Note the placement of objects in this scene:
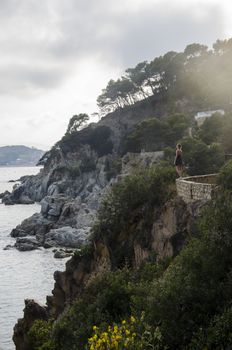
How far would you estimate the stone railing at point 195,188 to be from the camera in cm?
2532

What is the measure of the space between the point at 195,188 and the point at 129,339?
14.5 meters

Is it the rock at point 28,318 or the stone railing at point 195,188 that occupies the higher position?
the stone railing at point 195,188

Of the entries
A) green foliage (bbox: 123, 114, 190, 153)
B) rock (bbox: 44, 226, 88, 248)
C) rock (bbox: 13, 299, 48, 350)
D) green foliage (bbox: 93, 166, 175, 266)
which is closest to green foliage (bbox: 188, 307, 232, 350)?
green foliage (bbox: 93, 166, 175, 266)

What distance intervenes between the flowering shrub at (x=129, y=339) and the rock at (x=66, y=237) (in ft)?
190

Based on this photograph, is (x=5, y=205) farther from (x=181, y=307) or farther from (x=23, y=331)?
(x=181, y=307)

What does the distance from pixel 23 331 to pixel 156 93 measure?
113 metres

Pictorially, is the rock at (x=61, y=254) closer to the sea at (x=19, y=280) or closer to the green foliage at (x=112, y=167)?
the sea at (x=19, y=280)

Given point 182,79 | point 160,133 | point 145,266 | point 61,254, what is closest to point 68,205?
point 160,133

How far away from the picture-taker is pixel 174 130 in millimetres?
90875

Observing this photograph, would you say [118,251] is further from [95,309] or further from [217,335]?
[217,335]

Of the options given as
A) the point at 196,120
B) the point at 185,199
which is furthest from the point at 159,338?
the point at 196,120

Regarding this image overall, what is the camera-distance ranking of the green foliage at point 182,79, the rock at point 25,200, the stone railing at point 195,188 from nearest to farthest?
Answer: the stone railing at point 195,188, the green foliage at point 182,79, the rock at point 25,200

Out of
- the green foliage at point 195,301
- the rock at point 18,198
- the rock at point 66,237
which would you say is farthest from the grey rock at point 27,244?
the rock at point 18,198

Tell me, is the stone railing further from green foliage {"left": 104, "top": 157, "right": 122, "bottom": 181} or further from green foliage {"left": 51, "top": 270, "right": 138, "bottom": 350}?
green foliage {"left": 104, "top": 157, "right": 122, "bottom": 181}
